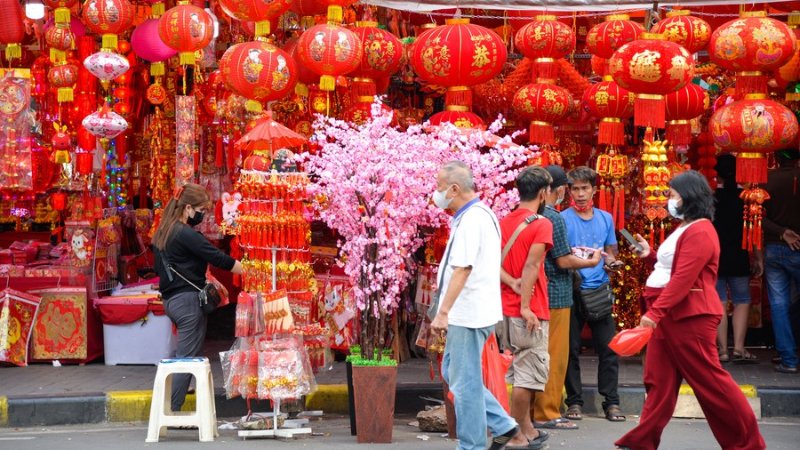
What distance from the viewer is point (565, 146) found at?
12.5 metres

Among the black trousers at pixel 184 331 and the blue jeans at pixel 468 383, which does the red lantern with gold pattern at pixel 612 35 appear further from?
the blue jeans at pixel 468 383

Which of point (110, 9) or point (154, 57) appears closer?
point (110, 9)

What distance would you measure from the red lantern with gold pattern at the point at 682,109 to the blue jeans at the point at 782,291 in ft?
4.31

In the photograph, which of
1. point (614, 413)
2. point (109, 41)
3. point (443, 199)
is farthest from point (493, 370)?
point (109, 41)

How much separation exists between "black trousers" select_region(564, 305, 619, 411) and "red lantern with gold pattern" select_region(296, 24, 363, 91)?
2.37 metres

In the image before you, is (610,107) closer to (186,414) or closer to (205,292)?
(205,292)

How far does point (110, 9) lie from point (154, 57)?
104 centimetres

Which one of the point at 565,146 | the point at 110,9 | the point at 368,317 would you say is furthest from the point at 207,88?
the point at 368,317

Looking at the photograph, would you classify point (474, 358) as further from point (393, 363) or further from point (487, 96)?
point (487, 96)

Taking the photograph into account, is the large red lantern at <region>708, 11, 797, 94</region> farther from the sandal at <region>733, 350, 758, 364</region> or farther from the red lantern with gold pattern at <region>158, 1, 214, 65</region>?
the red lantern with gold pattern at <region>158, 1, 214, 65</region>

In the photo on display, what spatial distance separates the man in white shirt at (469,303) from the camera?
23.4 feet

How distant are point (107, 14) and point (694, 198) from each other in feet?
16.1

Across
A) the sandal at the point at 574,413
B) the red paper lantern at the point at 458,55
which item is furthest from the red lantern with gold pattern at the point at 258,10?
the sandal at the point at 574,413

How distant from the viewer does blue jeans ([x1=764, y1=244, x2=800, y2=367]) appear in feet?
35.4
